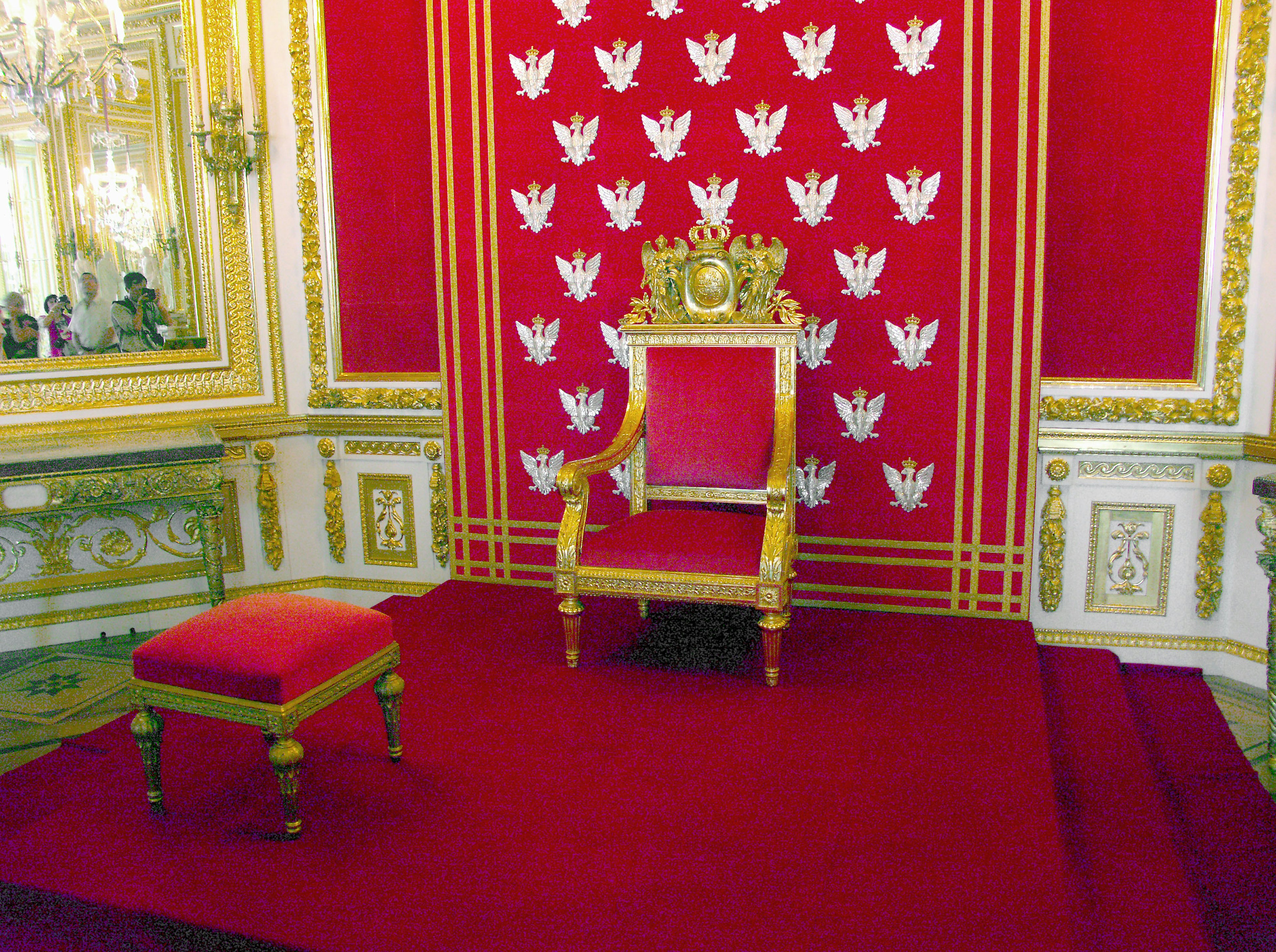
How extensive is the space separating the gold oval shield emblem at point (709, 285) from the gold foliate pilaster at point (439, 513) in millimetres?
1444

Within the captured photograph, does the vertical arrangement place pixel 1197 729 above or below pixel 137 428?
below

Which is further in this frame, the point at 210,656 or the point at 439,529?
the point at 439,529

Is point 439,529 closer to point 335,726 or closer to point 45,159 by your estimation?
point 335,726

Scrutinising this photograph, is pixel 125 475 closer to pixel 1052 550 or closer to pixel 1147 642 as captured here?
pixel 1052 550

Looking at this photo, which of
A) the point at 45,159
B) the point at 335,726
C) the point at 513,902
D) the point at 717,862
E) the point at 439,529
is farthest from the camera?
the point at 439,529

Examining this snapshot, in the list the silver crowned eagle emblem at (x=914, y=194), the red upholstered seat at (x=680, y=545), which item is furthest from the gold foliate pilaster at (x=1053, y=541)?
the red upholstered seat at (x=680, y=545)

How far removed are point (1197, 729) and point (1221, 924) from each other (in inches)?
41.4

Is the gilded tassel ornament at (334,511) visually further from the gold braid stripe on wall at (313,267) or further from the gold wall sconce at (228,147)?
the gold wall sconce at (228,147)

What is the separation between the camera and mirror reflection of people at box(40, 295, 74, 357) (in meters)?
A: 3.67

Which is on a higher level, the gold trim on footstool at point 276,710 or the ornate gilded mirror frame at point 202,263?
the ornate gilded mirror frame at point 202,263

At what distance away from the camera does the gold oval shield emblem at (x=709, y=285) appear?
130 inches

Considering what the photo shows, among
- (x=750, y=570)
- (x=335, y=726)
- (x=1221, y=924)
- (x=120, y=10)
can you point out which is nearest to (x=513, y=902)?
(x=335, y=726)

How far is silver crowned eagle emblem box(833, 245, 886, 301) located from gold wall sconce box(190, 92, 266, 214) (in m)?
2.55

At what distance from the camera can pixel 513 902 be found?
1.79 metres
